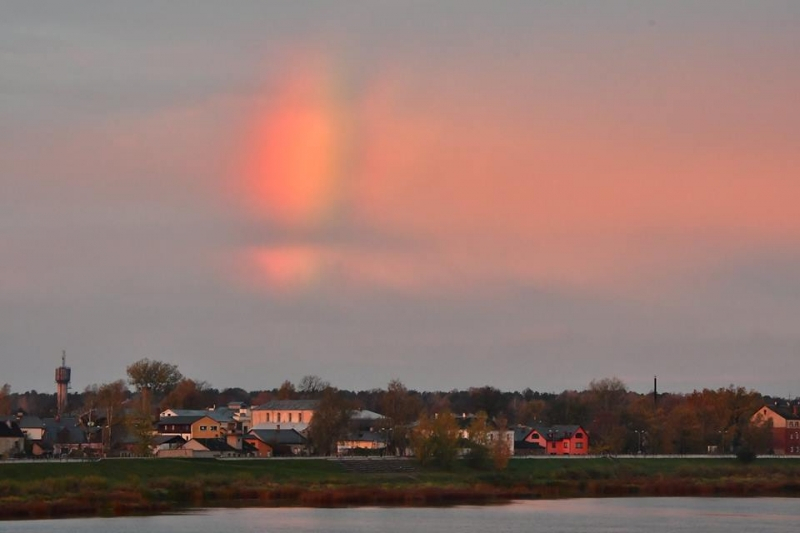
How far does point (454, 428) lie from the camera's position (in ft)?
393

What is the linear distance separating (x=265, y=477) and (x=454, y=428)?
21.9m

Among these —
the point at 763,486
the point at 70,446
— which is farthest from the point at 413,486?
the point at 70,446

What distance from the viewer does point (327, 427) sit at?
141 meters

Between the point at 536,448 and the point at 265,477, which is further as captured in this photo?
the point at 536,448

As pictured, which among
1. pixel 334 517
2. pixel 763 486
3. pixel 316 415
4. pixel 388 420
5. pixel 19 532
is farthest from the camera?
pixel 388 420

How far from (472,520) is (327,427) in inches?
2418

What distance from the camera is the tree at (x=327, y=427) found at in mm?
141375

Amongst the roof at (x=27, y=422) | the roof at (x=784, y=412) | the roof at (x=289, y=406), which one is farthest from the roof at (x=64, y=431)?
the roof at (x=784, y=412)

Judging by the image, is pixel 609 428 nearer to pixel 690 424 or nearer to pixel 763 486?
pixel 690 424

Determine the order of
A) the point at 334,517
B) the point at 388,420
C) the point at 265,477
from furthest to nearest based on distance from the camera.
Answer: the point at 388,420 → the point at 265,477 → the point at 334,517

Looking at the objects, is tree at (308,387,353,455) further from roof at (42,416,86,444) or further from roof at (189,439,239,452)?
roof at (42,416,86,444)

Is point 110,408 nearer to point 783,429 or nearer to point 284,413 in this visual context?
point 284,413

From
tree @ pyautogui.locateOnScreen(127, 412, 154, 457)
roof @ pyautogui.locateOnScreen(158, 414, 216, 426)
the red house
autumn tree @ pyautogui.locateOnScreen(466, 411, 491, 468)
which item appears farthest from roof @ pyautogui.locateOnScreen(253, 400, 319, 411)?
autumn tree @ pyautogui.locateOnScreen(466, 411, 491, 468)

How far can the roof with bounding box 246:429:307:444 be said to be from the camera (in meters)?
148
